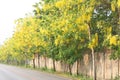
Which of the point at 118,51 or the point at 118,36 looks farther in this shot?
the point at 118,51

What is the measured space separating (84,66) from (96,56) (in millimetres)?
3592

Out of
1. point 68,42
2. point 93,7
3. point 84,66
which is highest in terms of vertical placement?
point 93,7

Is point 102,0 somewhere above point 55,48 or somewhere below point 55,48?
above

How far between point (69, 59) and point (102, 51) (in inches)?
241

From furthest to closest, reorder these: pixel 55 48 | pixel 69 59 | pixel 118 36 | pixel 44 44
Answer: pixel 44 44 < pixel 55 48 < pixel 69 59 < pixel 118 36

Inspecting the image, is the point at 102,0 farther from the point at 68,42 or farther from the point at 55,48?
the point at 55,48

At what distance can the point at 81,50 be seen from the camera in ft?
128

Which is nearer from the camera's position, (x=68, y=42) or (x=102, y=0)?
(x=102, y=0)

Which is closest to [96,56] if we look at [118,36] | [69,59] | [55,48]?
[69,59]

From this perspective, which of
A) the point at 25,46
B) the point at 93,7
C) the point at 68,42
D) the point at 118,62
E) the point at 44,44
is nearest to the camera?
the point at 93,7

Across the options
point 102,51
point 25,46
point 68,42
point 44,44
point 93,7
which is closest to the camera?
point 93,7

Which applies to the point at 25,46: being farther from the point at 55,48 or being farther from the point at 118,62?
the point at 118,62

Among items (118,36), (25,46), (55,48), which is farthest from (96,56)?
(25,46)

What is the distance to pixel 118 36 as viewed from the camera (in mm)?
25406
